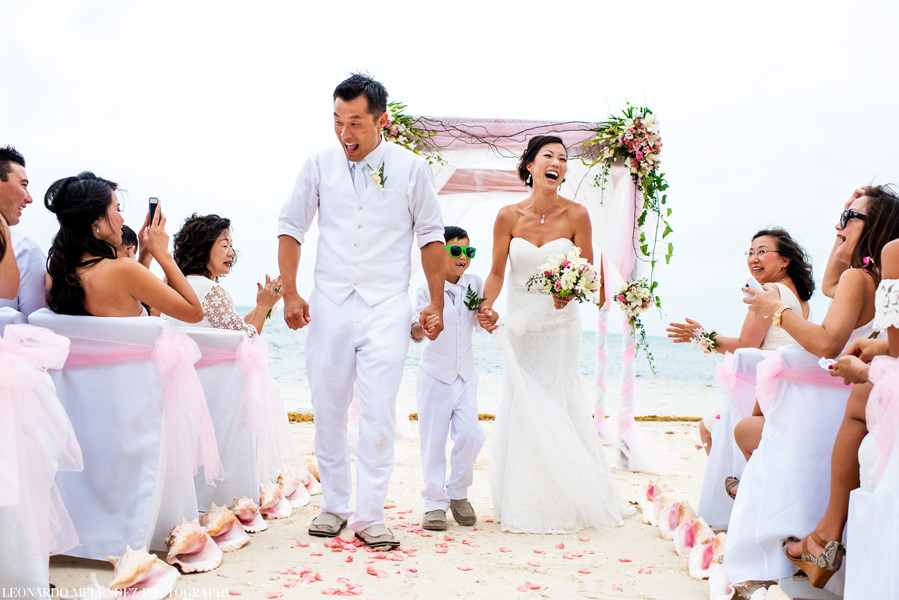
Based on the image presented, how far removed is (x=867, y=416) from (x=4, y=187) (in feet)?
13.4

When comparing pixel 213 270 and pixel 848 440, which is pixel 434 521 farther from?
pixel 848 440

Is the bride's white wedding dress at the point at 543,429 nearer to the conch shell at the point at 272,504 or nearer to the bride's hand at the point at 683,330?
the bride's hand at the point at 683,330

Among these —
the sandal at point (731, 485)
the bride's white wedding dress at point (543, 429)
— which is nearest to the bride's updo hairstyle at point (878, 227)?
the sandal at point (731, 485)

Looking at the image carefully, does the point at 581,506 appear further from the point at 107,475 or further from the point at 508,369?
the point at 107,475

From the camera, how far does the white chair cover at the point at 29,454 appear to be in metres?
2.64

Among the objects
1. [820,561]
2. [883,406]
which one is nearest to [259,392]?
[820,561]

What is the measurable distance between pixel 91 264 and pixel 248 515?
5.93ft

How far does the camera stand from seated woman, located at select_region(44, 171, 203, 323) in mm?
3557

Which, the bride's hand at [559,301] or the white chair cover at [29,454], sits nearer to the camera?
the white chair cover at [29,454]

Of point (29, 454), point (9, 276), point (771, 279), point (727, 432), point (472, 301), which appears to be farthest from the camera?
point (472, 301)

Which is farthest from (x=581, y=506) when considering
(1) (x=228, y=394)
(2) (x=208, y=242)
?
(2) (x=208, y=242)

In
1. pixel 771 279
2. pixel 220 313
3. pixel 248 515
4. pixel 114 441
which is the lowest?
pixel 248 515

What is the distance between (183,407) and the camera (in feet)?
12.1

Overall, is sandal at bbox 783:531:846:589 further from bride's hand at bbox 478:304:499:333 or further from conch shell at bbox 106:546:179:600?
conch shell at bbox 106:546:179:600
